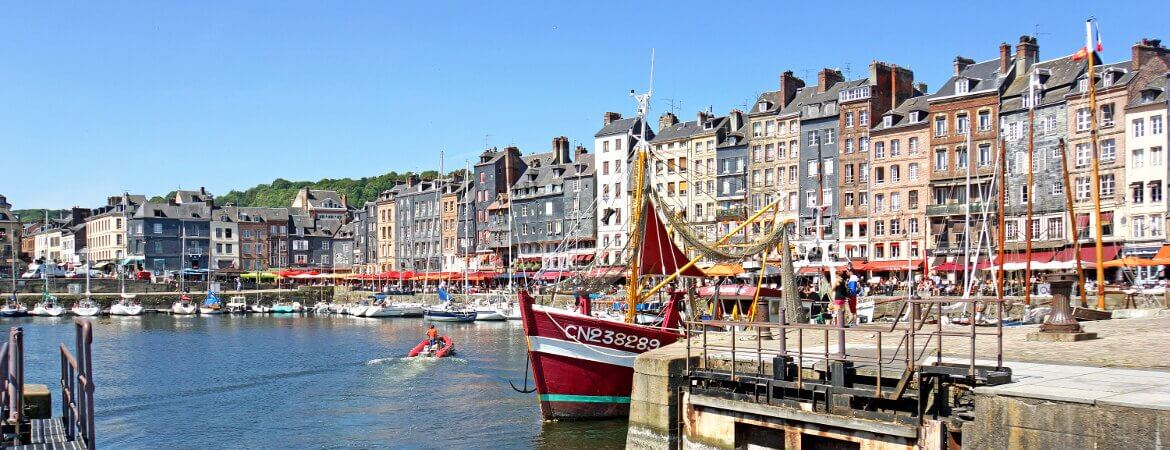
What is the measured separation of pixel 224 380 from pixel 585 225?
235 feet

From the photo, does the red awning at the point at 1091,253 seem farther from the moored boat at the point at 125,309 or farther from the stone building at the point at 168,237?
the stone building at the point at 168,237

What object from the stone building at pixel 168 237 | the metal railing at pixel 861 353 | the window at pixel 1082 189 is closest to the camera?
the metal railing at pixel 861 353

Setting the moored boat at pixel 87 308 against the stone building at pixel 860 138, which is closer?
the stone building at pixel 860 138

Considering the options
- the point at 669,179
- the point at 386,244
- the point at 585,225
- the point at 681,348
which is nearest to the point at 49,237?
the point at 386,244

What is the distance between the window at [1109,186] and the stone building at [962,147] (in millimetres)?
7504

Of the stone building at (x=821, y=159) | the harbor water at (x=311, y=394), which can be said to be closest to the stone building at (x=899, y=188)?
the stone building at (x=821, y=159)

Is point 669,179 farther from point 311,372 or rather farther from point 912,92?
point 311,372

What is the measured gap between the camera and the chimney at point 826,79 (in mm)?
92250

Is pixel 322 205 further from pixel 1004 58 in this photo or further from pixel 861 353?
pixel 861 353

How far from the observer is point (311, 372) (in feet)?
156

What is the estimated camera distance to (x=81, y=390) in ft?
39.0

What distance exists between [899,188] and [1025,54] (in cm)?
1350

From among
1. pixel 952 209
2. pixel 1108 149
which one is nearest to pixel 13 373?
pixel 1108 149

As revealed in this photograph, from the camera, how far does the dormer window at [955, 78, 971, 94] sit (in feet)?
257
